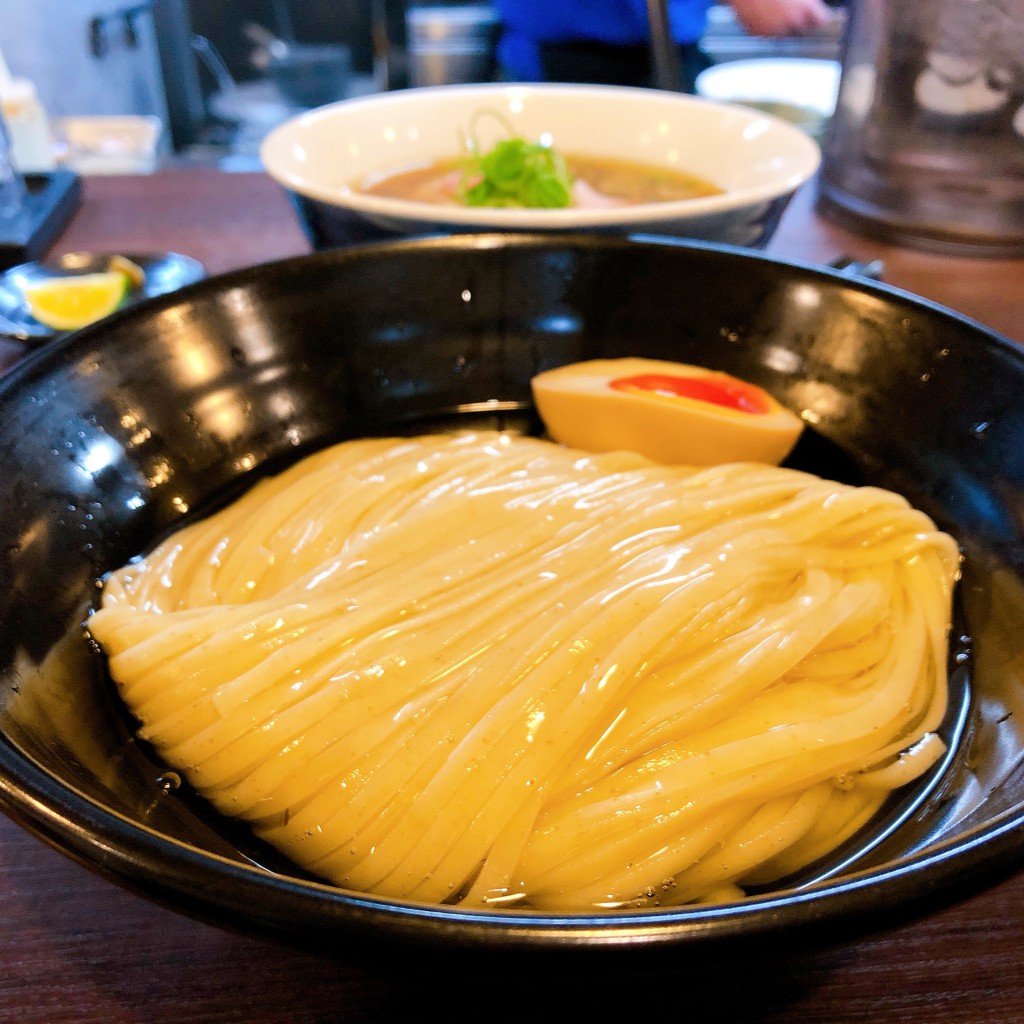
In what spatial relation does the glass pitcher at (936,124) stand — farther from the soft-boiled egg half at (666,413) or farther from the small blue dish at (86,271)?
the small blue dish at (86,271)

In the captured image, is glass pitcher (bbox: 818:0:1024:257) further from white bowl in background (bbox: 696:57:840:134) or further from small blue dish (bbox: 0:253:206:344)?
small blue dish (bbox: 0:253:206:344)

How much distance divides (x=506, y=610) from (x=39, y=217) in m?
2.31

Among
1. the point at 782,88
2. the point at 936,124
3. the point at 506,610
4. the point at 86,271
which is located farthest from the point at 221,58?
the point at 506,610

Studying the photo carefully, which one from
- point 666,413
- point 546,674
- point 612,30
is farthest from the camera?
point 612,30

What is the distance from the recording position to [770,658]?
1140 millimetres

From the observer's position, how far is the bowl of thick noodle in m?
0.90

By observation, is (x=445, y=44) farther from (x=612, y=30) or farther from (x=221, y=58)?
(x=221, y=58)

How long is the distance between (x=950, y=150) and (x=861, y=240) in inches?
13.6

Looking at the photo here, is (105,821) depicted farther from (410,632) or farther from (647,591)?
(647,591)

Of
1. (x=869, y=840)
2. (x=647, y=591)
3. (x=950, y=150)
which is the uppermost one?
(x=950, y=150)

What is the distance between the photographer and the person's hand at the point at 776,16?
4.45 m

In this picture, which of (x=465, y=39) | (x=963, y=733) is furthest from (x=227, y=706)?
(x=465, y=39)

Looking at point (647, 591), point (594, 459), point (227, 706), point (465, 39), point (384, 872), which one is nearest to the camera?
point (384, 872)

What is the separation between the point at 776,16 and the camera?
4.45 metres
